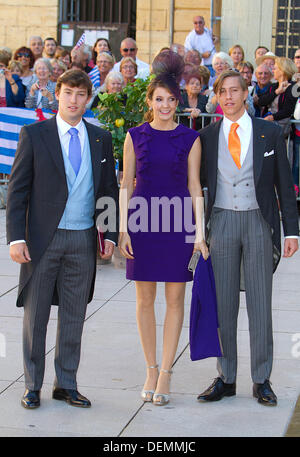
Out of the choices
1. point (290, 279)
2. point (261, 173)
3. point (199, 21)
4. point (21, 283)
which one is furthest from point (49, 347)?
point (199, 21)

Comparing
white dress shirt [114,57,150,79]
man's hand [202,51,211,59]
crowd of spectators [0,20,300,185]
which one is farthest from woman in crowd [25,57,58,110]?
man's hand [202,51,211,59]

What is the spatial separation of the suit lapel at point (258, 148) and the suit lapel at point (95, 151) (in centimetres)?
94

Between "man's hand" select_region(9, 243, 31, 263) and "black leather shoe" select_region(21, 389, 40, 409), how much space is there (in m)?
0.80

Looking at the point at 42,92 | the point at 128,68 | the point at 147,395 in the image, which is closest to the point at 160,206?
the point at 147,395

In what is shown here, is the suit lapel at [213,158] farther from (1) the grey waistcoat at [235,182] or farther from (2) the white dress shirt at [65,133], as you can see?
(2) the white dress shirt at [65,133]

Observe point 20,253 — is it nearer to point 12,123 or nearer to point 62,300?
point 62,300

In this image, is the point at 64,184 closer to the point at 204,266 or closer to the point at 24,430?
the point at 204,266

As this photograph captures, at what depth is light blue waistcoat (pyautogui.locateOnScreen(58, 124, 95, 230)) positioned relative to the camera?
5297mm

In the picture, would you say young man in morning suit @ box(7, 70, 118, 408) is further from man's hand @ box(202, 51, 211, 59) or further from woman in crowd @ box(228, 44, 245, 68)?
man's hand @ box(202, 51, 211, 59)

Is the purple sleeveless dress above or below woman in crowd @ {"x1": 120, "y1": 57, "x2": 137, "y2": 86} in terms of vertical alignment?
below

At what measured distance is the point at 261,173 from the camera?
17.7 feet

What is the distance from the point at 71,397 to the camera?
5.38 m

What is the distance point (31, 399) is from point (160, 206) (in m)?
1.39

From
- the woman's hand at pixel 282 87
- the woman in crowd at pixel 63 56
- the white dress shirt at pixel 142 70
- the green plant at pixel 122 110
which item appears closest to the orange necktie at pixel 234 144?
the green plant at pixel 122 110
